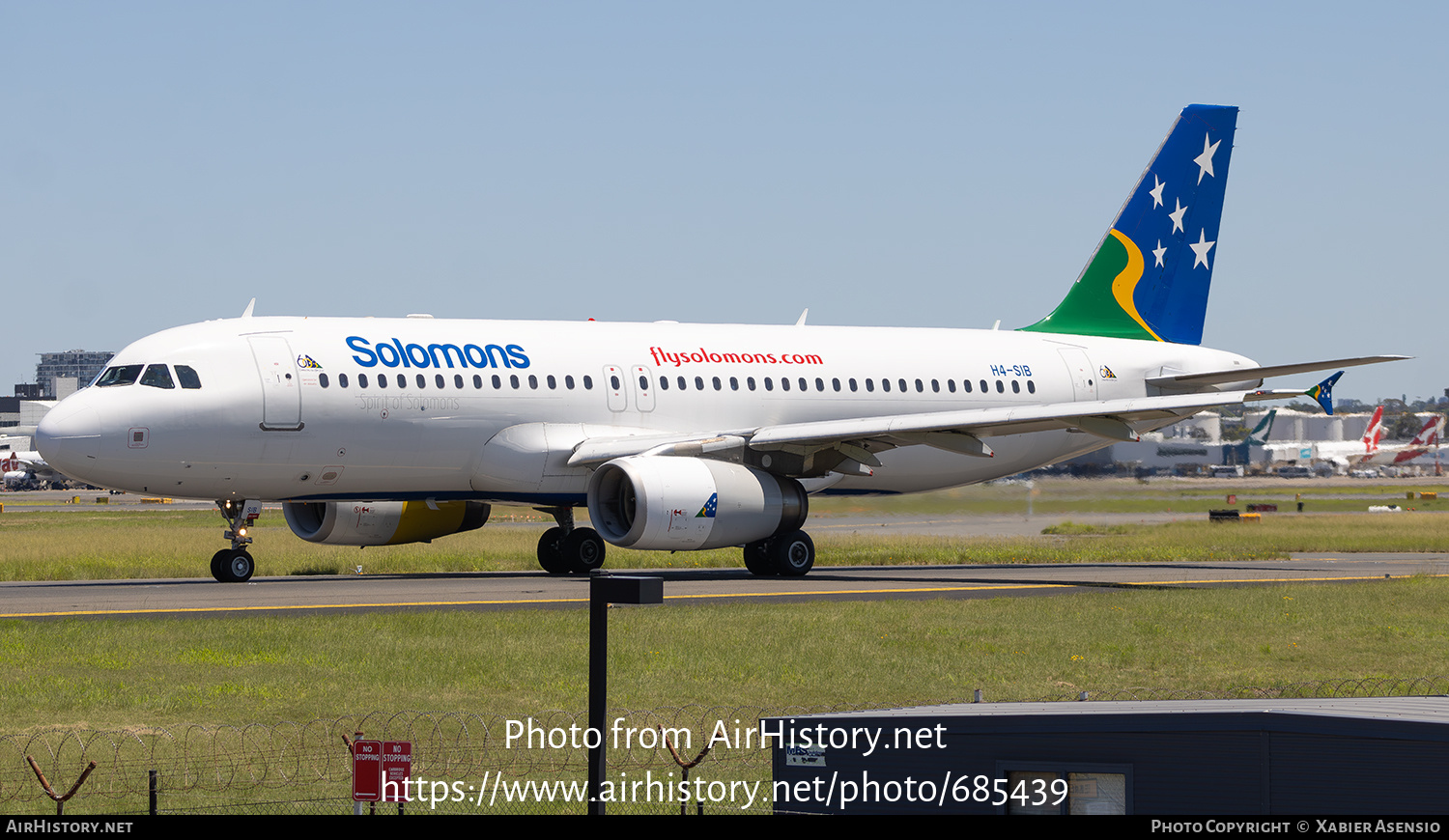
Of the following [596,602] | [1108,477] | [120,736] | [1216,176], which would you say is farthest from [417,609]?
[1108,477]

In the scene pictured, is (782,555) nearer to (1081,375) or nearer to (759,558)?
(759,558)

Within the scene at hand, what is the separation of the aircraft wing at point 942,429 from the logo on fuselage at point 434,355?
202 centimetres

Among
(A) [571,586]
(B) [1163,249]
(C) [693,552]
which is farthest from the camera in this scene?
(C) [693,552]

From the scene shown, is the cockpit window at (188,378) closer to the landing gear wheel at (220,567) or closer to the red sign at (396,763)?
the landing gear wheel at (220,567)

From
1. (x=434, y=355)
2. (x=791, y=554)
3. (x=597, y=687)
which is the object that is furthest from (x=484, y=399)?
(x=597, y=687)

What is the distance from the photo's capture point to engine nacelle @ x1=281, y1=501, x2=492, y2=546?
102 feet

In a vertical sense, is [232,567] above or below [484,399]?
below

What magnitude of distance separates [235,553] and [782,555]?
9515 mm

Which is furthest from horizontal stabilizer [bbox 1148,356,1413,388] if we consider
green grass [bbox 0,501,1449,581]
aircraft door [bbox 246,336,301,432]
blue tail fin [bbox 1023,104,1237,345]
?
aircraft door [bbox 246,336,301,432]

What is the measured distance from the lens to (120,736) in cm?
1555

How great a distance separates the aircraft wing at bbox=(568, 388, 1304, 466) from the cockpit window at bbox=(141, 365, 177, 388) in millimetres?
6825

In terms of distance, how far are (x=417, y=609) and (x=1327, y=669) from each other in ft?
40.3

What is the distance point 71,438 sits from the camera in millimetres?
26375

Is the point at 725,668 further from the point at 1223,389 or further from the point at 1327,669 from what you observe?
the point at 1223,389
